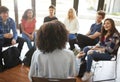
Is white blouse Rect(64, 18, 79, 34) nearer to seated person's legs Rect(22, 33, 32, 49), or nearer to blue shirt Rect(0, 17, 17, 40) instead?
seated person's legs Rect(22, 33, 32, 49)

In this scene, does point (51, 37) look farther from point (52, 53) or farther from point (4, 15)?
point (4, 15)

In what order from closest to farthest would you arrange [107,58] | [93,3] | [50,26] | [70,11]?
[50,26], [107,58], [70,11], [93,3]

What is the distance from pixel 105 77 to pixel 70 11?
5.13 feet

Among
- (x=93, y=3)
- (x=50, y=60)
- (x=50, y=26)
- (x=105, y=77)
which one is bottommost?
(x=105, y=77)

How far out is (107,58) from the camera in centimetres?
260

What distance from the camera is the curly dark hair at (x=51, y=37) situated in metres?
1.43

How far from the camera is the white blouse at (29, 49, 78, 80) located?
147cm

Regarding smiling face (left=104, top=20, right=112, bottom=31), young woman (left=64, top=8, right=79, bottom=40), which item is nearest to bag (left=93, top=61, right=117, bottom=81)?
smiling face (left=104, top=20, right=112, bottom=31)

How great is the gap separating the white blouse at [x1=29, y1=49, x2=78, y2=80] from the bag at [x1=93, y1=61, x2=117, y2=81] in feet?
4.69

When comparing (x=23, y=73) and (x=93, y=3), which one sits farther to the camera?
(x=93, y=3)

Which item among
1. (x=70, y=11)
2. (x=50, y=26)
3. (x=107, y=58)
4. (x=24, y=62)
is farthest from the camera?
(x=70, y=11)

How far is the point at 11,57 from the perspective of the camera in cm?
305

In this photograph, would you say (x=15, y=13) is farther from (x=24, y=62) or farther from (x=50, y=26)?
(x=50, y=26)

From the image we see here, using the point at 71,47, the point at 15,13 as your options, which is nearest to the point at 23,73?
the point at 71,47
